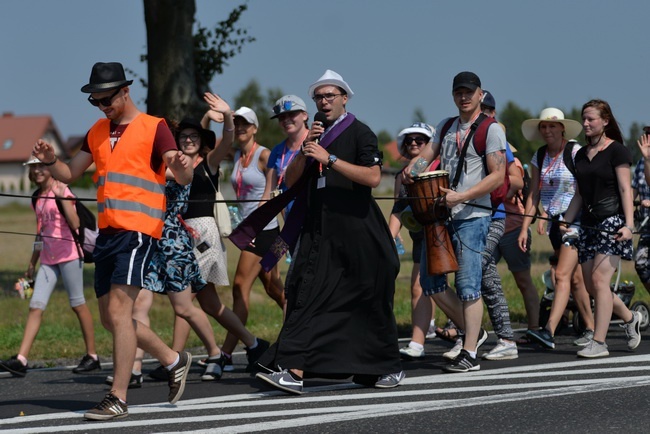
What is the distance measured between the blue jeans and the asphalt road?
597 millimetres

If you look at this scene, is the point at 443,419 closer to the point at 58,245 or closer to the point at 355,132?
the point at 355,132

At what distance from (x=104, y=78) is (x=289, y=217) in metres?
1.68

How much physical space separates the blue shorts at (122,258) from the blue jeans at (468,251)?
8.51ft

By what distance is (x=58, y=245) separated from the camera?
35.3 feet

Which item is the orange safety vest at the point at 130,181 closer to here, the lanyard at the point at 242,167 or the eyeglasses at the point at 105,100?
the eyeglasses at the point at 105,100

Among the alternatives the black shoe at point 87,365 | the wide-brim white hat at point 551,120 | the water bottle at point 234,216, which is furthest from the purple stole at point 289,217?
the wide-brim white hat at point 551,120

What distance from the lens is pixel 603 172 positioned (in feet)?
32.1

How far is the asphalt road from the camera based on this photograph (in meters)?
6.58

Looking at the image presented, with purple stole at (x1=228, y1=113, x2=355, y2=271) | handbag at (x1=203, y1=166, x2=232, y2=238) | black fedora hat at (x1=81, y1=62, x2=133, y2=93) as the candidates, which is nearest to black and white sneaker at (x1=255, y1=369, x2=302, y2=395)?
purple stole at (x1=228, y1=113, x2=355, y2=271)

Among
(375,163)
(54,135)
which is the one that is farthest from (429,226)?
(54,135)

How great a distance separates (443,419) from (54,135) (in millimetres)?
141139

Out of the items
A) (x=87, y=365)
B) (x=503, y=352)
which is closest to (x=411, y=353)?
(x=503, y=352)

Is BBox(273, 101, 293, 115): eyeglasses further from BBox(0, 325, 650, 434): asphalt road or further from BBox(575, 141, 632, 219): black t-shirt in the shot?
BBox(575, 141, 632, 219): black t-shirt

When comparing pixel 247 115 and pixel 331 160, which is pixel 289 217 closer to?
pixel 331 160
